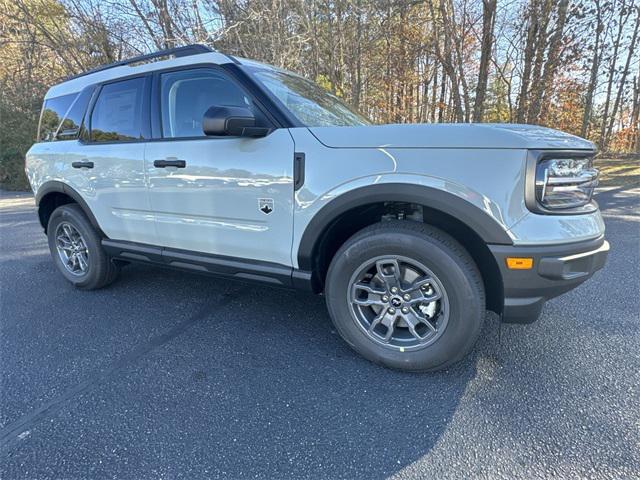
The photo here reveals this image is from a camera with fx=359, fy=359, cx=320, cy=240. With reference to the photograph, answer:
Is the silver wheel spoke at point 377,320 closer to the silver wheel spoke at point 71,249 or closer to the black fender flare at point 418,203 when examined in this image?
the black fender flare at point 418,203

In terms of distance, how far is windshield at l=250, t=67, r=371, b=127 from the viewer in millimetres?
2514

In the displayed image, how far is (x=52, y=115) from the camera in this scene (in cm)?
382

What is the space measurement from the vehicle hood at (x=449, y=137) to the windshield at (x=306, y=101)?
0.38 metres

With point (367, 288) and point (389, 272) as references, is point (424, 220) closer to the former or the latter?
point (389, 272)

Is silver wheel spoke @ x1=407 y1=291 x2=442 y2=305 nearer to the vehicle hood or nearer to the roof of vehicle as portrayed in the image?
the vehicle hood

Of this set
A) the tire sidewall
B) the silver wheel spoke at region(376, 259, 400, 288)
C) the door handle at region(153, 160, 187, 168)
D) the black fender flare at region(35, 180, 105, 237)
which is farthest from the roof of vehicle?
the silver wheel spoke at region(376, 259, 400, 288)

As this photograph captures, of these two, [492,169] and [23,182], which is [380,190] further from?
[23,182]

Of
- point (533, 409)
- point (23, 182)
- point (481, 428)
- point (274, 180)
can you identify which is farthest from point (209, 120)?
point (23, 182)

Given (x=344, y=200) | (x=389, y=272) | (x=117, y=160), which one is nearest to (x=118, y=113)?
(x=117, y=160)

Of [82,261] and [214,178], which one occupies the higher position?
[214,178]

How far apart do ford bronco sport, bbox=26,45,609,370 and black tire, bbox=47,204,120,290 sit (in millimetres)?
341

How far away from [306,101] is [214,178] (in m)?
0.93

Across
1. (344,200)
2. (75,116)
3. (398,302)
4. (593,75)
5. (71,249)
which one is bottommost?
(71,249)

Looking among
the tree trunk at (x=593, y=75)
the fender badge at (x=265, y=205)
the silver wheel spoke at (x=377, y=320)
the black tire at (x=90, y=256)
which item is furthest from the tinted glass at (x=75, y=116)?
the tree trunk at (x=593, y=75)
